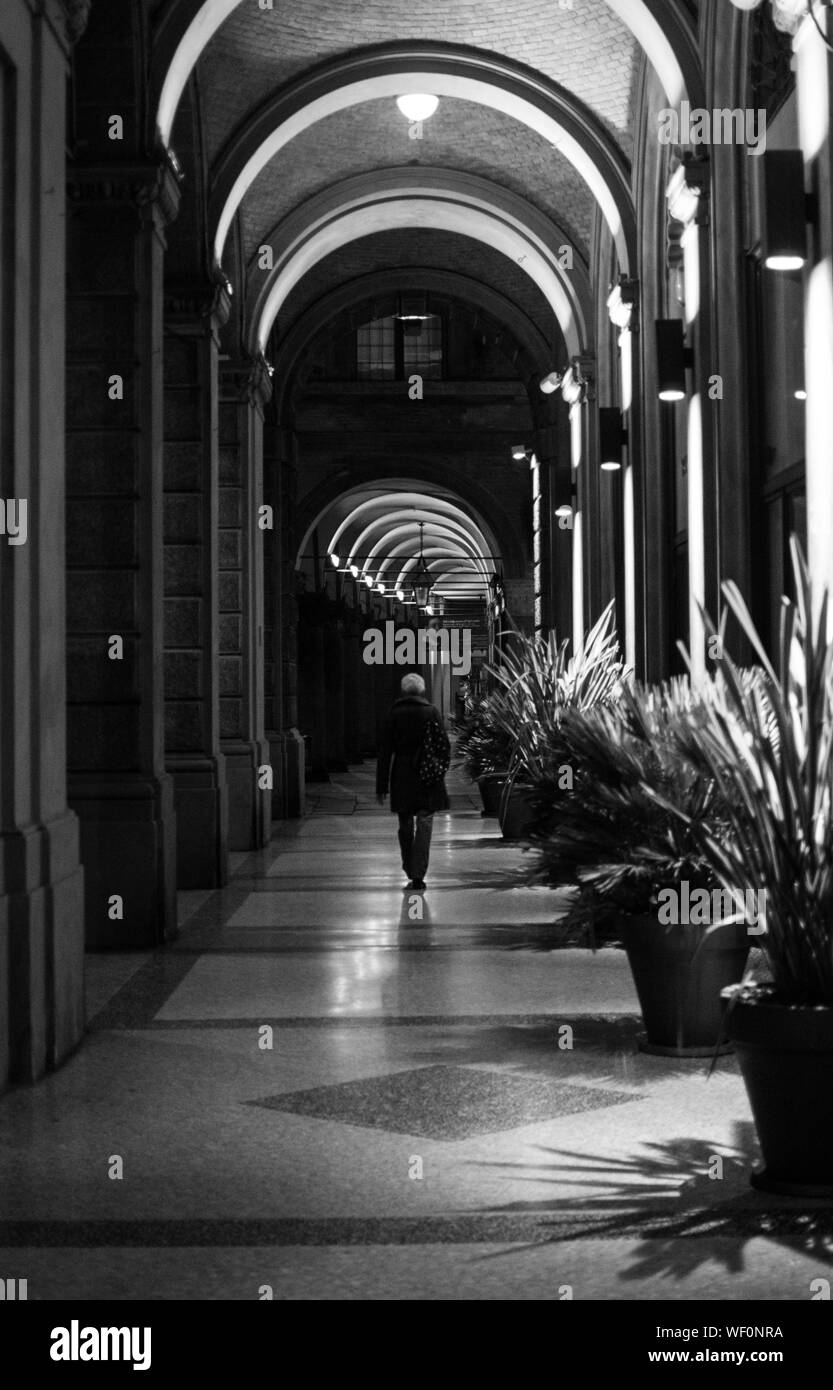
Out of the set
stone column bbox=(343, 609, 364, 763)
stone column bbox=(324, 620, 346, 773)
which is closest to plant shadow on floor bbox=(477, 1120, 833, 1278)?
stone column bbox=(324, 620, 346, 773)

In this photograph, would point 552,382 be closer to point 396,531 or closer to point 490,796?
point 490,796

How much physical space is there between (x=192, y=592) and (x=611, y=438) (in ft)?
15.2

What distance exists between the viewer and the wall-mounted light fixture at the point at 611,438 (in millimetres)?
15648

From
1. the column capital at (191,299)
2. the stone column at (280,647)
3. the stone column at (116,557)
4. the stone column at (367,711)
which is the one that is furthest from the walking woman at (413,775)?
the stone column at (367,711)

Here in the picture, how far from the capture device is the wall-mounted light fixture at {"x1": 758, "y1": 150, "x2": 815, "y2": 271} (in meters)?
8.34

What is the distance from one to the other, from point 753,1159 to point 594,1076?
1311mm

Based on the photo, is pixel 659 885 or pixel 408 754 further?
pixel 408 754

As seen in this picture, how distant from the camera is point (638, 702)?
7.14 metres

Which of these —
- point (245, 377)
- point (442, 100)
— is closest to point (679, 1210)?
point (245, 377)

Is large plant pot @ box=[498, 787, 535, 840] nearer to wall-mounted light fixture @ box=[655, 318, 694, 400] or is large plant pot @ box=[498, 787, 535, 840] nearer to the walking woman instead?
the walking woman

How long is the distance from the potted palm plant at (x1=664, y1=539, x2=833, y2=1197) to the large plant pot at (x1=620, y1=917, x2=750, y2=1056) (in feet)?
5.73

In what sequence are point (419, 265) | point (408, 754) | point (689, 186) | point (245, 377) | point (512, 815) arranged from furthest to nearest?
point (419, 265) → point (512, 815) → point (245, 377) → point (408, 754) → point (689, 186)

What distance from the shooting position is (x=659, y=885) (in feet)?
21.6

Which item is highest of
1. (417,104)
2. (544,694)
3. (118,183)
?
(417,104)
